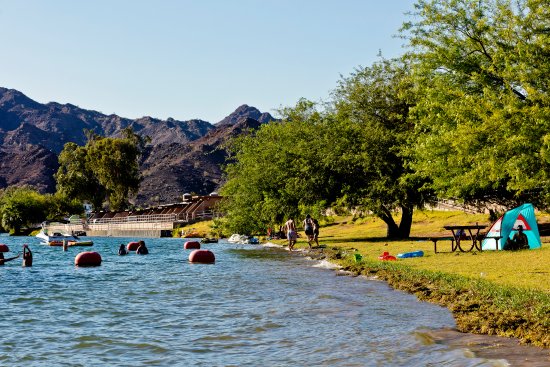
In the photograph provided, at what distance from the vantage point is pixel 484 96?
31703mm

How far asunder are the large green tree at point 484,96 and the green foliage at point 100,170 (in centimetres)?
10872

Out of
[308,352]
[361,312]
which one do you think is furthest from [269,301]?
[308,352]

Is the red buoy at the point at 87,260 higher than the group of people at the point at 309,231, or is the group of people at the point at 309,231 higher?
the group of people at the point at 309,231

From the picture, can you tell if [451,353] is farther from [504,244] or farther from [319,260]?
[319,260]

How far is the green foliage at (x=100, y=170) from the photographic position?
13950 centimetres

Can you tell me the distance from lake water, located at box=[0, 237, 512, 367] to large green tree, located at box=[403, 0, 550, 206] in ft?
29.9

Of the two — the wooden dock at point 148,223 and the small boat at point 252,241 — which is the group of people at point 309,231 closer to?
the small boat at point 252,241

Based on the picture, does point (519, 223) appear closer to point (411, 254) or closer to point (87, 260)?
point (411, 254)

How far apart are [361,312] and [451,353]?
18.2 ft

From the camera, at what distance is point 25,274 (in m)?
37.1

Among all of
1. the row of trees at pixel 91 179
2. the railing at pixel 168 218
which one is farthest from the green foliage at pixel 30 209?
the railing at pixel 168 218

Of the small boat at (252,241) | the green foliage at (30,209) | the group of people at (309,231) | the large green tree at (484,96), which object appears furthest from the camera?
the green foliage at (30,209)

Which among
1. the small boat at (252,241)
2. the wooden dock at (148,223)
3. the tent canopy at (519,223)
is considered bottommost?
the small boat at (252,241)

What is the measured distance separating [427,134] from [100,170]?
4359 inches
